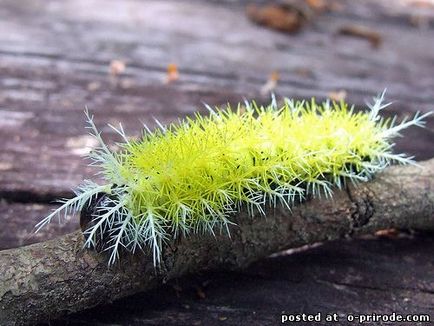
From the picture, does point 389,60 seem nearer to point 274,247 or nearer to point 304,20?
point 304,20

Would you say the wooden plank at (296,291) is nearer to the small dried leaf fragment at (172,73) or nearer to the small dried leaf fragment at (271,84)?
the small dried leaf fragment at (271,84)

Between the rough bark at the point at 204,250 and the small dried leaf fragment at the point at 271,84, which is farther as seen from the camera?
the small dried leaf fragment at the point at 271,84

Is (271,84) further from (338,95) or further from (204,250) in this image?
(204,250)

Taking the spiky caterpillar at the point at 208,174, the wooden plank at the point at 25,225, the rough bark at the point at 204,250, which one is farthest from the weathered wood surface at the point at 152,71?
the spiky caterpillar at the point at 208,174

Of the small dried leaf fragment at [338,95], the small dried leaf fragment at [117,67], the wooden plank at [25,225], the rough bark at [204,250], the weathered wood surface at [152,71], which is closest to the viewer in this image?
the rough bark at [204,250]

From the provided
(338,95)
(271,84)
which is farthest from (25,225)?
(338,95)
